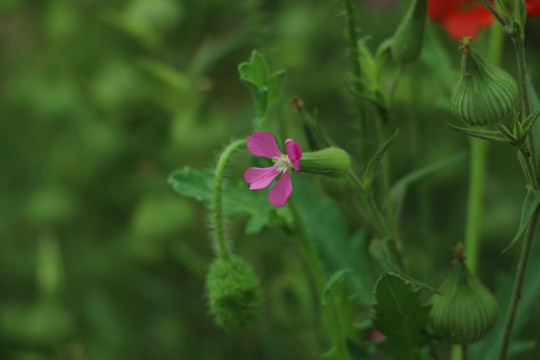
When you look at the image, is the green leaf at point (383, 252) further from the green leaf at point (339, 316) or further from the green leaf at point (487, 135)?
the green leaf at point (487, 135)

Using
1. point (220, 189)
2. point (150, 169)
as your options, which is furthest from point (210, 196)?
point (150, 169)

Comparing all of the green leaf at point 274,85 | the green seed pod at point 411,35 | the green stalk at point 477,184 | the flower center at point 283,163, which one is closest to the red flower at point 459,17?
the green stalk at point 477,184

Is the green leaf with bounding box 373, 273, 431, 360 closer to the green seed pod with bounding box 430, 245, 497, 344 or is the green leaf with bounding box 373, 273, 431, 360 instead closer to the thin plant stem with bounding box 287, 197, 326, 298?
the green seed pod with bounding box 430, 245, 497, 344

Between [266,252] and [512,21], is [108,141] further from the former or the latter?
[512,21]

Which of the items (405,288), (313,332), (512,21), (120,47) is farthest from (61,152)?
(512,21)

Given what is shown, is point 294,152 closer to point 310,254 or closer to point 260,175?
point 260,175

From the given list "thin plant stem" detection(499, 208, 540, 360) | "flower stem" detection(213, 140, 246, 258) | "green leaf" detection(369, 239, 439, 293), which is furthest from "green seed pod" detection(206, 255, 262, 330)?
"thin plant stem" detection(499, 208, 540, 360)
